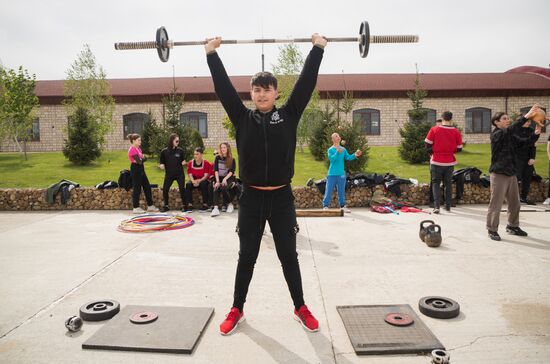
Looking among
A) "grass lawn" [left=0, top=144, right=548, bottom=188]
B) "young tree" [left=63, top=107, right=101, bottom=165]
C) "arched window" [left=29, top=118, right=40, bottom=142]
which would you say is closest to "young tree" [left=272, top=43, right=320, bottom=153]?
"grass lawn" [left=0, top=144, right=548, bottom=188]

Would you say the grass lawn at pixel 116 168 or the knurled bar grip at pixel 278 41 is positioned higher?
the knurled bar grip at pixel 278 41

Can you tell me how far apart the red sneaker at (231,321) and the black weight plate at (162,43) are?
2703mm

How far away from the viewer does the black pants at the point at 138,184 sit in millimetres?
10023

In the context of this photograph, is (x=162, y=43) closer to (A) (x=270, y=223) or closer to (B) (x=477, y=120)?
(A) (x=270, y=223)

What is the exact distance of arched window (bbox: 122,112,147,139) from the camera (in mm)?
28781

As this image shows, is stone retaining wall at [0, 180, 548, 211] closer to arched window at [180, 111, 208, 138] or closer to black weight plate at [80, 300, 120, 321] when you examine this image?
black weight plate at [80, 300, 120, 321]

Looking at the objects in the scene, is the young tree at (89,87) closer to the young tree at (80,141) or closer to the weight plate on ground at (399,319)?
the young tree at (80,141)

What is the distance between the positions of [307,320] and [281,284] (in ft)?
4.08

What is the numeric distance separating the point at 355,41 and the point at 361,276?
2.64 meters

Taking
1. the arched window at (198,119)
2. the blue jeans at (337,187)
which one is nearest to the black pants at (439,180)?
the blue jeans at (337,187)

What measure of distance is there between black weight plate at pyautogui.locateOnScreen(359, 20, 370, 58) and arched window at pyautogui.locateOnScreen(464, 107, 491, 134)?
26.9m

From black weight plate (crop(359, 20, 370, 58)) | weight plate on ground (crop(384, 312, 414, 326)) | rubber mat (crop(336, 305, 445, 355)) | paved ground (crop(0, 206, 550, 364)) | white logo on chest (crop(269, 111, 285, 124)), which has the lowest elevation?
paved ground (crop(0, 206, 550, 364))

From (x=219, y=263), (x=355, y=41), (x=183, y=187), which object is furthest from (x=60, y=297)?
(x=183, y=187)

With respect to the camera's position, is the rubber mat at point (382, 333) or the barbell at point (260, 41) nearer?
the rubber mat at point (382, 333)
